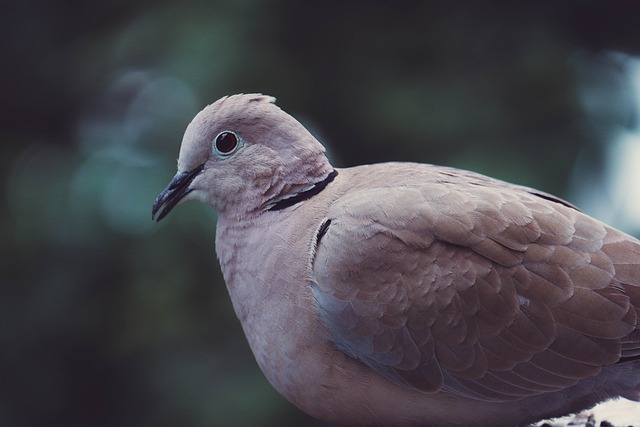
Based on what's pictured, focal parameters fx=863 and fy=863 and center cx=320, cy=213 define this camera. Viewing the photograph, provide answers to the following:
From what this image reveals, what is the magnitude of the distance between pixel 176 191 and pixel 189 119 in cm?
137

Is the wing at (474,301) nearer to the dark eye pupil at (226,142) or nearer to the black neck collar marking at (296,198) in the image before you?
the black neck collar marking at (296,198)

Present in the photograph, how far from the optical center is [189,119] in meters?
3.68

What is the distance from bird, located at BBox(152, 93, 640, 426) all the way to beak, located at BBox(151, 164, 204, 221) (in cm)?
31

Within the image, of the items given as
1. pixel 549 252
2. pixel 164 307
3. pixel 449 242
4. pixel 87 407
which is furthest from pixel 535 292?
pixel 87 407

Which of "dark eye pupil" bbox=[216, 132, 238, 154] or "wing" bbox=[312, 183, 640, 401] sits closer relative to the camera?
"wing" bbox=[312, 183, 640, 401]

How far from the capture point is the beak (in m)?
2.35

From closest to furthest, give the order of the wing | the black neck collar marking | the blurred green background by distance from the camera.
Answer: the wing
the black neck collar marking
the blurred green background

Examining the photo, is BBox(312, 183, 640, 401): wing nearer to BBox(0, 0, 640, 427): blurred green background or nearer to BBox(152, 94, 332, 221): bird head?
BBox(152, 94, 332, 221): bird head

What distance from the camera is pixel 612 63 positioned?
3.90m

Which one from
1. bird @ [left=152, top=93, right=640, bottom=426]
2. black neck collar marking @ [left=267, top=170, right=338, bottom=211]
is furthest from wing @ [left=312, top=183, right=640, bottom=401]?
black neck collar marking @ [left=267, top=170, right=338, bottom=211]

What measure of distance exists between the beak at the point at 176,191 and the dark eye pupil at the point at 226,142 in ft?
0.25

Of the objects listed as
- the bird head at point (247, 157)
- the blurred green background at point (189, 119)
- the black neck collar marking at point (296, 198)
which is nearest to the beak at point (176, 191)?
the bird head at point (247, 157)

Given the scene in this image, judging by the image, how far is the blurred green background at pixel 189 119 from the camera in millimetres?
3627

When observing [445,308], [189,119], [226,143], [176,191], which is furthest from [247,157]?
[189,119]
